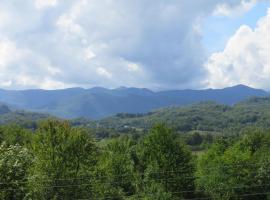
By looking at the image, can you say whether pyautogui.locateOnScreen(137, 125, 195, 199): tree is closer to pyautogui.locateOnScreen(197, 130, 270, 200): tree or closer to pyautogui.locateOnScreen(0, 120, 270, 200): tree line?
pyautogui.locateOnScreen(0, 120, 270, 200): tree line

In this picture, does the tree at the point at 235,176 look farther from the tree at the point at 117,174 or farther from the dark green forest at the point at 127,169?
the tree at the point at 117,174

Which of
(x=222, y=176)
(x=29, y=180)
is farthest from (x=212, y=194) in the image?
(x=29, y=180)

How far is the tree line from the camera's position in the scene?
2516 inches

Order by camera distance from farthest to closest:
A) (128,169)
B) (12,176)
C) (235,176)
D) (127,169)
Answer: (235,176) → (128,169) → (127,169) → (12,176)

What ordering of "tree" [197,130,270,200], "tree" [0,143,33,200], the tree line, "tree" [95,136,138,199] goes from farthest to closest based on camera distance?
"tree" [197,130,270,200] → "tree" [95,136,138,199] → the tree line → "tree" [0,143,33,200]

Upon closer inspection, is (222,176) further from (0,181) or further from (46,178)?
(0,181)

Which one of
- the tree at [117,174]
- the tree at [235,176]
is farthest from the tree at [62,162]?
the tree at [235,176]

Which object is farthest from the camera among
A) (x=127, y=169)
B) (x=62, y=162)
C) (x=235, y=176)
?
(x=235, y=176)

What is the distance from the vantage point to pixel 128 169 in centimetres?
8219

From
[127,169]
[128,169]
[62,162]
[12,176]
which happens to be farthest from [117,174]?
[12,176]

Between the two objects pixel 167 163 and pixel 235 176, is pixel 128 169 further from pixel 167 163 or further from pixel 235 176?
pixel 235 176

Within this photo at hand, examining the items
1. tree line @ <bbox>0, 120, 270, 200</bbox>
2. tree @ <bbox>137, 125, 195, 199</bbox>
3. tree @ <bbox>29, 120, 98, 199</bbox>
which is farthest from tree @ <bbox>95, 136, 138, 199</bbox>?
tree @ <bbox>137, 125, 195, 199</bbox>

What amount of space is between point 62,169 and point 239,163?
34.1 metres

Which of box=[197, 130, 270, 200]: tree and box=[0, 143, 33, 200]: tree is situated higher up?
box=[0, 143, 33, 200]: tree
